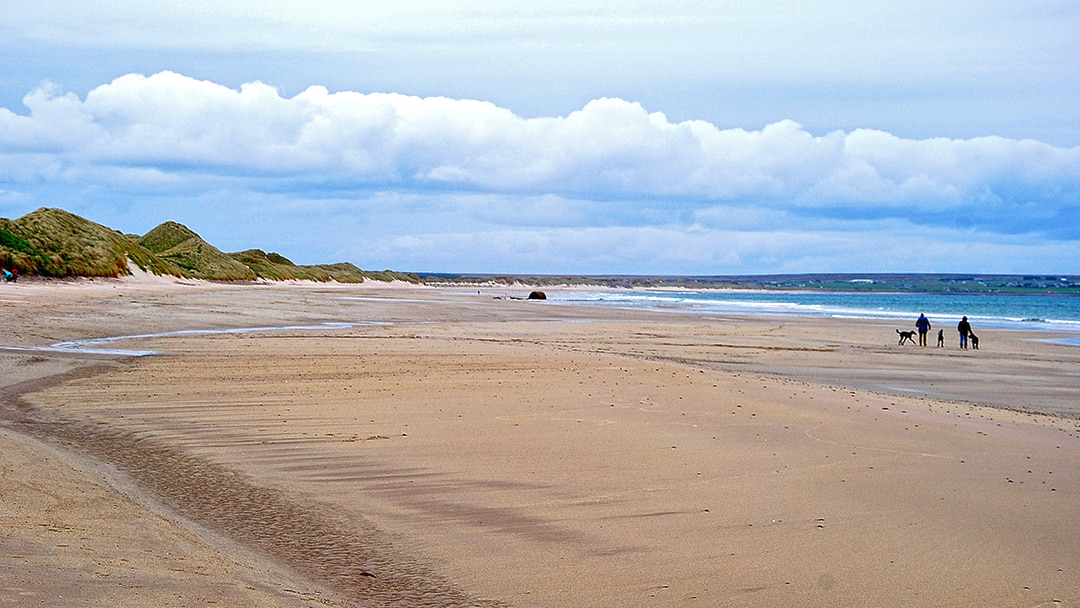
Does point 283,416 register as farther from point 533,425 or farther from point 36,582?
point 36,582

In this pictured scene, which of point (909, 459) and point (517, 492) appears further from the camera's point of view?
point (909, 459)

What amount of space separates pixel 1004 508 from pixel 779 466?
6.25 ft

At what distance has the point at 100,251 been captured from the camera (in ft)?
184

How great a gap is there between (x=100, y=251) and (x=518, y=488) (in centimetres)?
5632

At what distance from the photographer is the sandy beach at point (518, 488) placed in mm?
5102

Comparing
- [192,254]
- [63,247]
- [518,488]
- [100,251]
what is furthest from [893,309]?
[518,488]

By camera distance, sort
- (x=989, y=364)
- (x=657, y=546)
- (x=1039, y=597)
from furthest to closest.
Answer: (x=989, y=364)
(x=657, y=546)
(x=1039, y=597)

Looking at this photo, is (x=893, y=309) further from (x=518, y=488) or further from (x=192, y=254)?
(x=518, y=488)

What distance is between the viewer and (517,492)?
7.17 m

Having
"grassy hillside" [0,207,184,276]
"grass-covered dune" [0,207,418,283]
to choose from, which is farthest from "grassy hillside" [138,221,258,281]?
"grassy hillside" [0,207,184,276]

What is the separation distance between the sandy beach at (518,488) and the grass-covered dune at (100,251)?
126ft

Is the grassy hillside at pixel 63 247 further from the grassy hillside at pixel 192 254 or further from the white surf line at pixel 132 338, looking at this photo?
the white surf line at pixel 132 338

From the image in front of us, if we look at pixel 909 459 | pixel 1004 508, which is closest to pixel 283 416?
pixel 909 459

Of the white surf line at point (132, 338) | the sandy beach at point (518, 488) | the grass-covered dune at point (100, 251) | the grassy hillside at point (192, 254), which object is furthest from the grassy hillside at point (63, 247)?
the sandy beach at point (518, 488)
